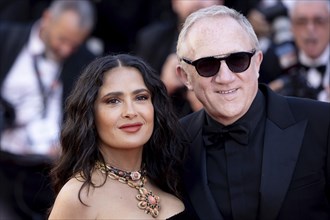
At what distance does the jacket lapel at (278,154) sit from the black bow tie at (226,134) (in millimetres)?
109

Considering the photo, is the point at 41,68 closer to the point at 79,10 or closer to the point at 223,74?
the point at 79,10

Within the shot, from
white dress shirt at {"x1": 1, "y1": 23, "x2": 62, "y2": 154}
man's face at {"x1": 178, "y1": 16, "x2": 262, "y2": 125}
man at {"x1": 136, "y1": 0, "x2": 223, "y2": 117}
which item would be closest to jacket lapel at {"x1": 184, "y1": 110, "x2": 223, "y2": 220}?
A: man's face at {"x1": 178, "y1": 16, "x2": 262, "y2": 125}

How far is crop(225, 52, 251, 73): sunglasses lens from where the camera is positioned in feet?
13.9

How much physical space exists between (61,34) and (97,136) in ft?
10.6

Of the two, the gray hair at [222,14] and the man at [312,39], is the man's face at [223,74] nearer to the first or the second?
the gray hair at [222,14]

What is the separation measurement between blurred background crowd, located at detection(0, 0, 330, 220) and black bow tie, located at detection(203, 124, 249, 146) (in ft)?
4.88

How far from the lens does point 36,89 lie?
7.03 metres

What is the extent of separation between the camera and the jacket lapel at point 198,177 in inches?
165

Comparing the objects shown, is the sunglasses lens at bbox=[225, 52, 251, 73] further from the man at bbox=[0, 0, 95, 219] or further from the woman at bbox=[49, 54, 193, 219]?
the man at bbox=[0, 0, 95, 219]

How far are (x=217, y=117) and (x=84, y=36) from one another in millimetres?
3229

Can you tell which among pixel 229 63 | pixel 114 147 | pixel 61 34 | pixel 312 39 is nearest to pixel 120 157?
pixel 114 147

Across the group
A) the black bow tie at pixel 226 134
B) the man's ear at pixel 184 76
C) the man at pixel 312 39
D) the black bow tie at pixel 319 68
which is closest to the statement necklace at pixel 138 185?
the black bow tie at pixel 226 134

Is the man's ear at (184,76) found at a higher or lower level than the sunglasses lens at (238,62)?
lower

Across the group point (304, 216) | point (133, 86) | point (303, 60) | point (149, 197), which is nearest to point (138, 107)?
point (133, 86)
